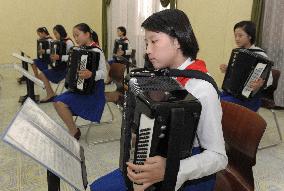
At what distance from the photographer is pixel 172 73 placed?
1.15 metres

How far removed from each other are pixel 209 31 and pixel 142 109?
4169 millimetres

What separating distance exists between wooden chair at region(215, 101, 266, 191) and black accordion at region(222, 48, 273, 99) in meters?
1.09

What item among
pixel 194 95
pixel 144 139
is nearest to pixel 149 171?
pixel 144 139

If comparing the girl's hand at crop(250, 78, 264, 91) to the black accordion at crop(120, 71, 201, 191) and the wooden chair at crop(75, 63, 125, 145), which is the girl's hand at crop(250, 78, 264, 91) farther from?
the black accordion at crop(120, 71, 201, 191)

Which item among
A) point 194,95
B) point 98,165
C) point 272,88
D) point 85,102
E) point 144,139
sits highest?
point 194,95

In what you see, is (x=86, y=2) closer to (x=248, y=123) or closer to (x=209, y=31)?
(x=209, y=31)

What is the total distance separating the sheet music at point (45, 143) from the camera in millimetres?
1070

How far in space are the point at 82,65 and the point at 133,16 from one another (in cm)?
405

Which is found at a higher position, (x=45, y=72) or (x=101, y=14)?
(x=101, y=14)

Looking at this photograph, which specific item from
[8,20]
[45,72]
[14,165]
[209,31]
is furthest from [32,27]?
[14,165]

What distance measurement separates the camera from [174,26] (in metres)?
1.17

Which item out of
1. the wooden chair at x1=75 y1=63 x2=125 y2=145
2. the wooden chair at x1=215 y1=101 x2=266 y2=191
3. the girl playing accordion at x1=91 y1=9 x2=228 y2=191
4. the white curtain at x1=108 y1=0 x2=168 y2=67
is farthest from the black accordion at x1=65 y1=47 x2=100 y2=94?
the white curtain at x1=108 y1=0 x2=168 y2=67

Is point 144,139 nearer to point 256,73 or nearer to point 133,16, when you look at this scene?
point 256,73

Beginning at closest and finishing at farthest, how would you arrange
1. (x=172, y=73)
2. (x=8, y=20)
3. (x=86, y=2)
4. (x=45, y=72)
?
(x=172, y=73) → (x=45, y=72) → (x=8, y=20) → (x=86, y=2)
